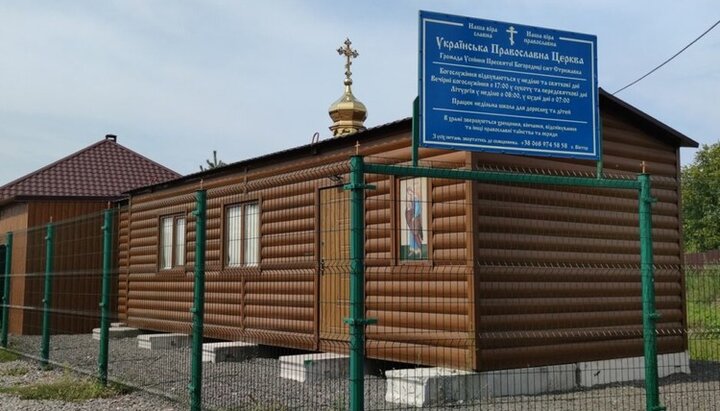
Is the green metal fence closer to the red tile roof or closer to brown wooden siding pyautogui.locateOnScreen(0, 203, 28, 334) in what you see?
brown wooden siding pyautogui.locateOnScreen(0, 203, 28, 334)

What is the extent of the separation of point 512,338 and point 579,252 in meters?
1.74

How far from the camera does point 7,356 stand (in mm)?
12562

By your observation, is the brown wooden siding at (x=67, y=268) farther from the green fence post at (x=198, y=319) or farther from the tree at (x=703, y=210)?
the tree at (x=703, y=210)

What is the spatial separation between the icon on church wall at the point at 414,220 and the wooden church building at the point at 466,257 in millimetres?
20

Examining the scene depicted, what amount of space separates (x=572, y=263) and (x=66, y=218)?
13299 millimetres

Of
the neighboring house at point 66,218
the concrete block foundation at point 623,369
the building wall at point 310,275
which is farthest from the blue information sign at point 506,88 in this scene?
the neighboring house at point 66,218

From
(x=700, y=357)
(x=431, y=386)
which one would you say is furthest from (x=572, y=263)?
(x=700, y=357)

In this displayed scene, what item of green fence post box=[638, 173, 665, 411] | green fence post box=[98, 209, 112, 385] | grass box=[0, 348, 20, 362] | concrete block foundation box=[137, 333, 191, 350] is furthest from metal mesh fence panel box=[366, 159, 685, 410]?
grass box=[0, 348, 20, 362]

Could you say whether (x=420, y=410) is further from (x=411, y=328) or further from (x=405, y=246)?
(x=405, y=246)

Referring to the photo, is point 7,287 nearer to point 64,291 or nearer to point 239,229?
point 64,291

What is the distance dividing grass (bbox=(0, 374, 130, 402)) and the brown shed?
135cm

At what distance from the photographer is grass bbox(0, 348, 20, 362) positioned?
12310 mm

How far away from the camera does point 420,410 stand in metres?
7.65

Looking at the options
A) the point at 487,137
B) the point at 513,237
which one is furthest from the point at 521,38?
the point at 513,237
